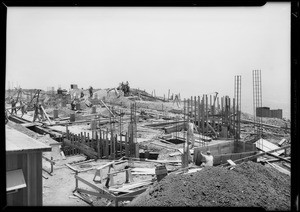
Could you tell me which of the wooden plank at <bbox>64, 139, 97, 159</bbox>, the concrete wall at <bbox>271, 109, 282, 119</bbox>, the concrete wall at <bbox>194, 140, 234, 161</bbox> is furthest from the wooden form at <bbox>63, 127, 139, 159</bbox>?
the concrete wall at <bbox>271, 109, 282, 119</bbox>

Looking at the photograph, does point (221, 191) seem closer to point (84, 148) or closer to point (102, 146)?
point (102, 146)

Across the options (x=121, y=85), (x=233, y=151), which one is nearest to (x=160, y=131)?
(x=233, y=151)

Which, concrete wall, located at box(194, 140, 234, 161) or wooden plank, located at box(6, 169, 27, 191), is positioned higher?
wooden plank, located at box(6, 169, 27, 191)

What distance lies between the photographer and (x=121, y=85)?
124 ft

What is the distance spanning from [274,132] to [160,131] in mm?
8042

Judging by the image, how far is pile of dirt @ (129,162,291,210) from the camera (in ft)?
18.1

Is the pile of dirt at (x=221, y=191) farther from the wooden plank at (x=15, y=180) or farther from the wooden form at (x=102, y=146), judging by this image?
the wooden form at (x=102, y=146)

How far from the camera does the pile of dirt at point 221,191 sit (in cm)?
551

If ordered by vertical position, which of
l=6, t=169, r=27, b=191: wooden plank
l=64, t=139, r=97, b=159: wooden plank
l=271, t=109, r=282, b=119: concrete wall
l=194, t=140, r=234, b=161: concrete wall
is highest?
l=271, t=109, r=282, b=119: concrete wall

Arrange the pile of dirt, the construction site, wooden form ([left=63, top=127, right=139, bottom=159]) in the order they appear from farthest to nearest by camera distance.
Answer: wooden form ([left=63, top=127, right=139, bottom=159]) → the pile of dirt → the construction site

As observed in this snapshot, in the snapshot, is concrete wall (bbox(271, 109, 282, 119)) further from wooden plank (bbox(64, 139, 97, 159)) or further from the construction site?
wooden plank (bbox(64, 139, 97, 159))

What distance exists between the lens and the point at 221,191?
5863 millimetres
